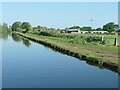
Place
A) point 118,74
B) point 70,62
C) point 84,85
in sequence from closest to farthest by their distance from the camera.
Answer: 1. point 84,85
2. point 118,74
3. point 70,62

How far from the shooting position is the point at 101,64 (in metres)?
21.2

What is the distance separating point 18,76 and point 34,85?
11.0ft

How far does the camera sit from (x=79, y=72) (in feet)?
68.3

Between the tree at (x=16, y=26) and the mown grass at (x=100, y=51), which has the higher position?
the tree at (x=16, y=26)

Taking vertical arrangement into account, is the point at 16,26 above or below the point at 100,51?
above

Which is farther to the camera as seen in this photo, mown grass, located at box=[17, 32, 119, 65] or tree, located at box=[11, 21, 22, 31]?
tree, located at box=[11, 21, 22, 31]

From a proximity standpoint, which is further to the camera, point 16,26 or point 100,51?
point 16,26

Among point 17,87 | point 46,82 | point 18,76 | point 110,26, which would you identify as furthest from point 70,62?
point 110,26

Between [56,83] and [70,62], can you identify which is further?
[70,62]

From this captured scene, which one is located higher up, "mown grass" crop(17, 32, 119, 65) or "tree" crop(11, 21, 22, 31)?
"tree" crop(11, 21, 22, 31)

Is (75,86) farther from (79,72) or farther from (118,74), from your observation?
(79,72)

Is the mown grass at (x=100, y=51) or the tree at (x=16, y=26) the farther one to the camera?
the tree at (x=16, y=26)

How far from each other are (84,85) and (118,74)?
2592 mm

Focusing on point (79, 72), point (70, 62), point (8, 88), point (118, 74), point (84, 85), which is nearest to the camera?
point (8, 88)
